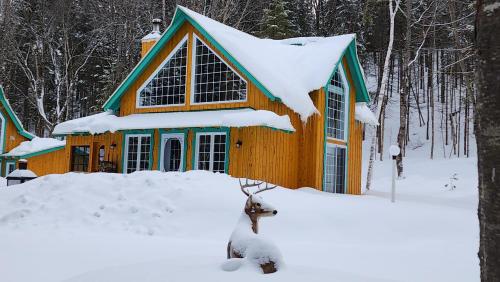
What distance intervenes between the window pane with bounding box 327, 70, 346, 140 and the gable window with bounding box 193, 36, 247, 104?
3056mm

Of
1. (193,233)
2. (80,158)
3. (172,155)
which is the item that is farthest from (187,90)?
(193,233)

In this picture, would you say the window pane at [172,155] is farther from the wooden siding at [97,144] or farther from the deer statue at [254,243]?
the deer statue at [254,243]

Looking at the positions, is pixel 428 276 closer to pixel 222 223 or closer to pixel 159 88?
pixel 222 223

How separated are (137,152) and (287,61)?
6304mm

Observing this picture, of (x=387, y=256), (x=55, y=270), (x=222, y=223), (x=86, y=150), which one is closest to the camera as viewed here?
(x=55, y=270)

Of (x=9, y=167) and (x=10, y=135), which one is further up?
(x=10, y=135)

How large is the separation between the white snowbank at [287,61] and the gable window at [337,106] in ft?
2.72

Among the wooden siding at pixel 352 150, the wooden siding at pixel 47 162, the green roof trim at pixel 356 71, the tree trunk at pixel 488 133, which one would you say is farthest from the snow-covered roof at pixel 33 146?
the tree trunk at pixel 488 133

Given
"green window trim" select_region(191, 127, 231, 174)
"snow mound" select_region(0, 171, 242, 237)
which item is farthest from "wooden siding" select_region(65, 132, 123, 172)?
"snow mound" select_region(0, 171, 242, 237)

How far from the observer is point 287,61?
17.6m

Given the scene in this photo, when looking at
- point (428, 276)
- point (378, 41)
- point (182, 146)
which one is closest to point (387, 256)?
point (428, 276)

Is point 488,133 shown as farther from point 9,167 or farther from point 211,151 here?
point 9,167

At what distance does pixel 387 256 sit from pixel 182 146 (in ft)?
31.3

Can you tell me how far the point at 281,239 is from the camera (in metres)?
9.27
